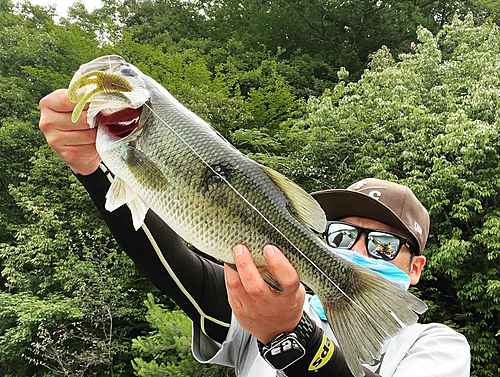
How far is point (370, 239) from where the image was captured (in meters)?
2.16

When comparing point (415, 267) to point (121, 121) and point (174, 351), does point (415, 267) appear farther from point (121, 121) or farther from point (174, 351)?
point (174, 351)

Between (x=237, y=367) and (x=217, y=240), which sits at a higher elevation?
(x=217, y=240)

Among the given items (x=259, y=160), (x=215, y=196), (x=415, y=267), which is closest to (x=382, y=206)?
(x=415, y=267)

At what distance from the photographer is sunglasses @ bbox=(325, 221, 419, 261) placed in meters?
2.14

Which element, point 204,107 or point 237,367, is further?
point 204,107

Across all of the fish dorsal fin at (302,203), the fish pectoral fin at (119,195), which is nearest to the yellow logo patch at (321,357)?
the fish dorsal fin at (302,203)

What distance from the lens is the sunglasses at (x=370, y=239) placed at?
2.14 m

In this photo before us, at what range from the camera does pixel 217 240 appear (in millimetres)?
1210

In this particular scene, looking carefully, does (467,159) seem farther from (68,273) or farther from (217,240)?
(68,273)

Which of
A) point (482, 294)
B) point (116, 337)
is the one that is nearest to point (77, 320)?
point (116, 337)

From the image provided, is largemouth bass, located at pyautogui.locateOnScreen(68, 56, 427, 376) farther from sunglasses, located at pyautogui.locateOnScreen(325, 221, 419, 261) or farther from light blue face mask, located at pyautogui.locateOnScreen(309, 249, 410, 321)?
sunglasses, located at pyautogui.locateOnScreen(325, 221, 419, 261)

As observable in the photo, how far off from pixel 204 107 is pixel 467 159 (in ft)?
19.3

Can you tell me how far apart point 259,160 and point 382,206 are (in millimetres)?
7315

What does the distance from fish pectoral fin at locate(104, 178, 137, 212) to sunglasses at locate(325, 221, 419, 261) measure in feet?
3.95
